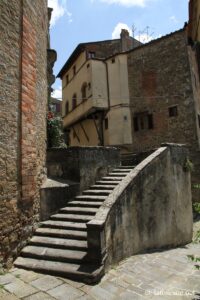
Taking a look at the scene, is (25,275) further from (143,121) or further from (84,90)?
(84,90)

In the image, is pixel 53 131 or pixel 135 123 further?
pixel 135 123

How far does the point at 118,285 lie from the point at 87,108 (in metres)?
15.8

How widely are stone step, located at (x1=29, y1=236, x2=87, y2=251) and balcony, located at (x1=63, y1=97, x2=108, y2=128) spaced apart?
543 inches

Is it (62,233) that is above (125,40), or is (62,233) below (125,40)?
below

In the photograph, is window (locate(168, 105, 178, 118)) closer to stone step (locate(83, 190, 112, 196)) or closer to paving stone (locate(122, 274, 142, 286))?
stone step (locate(83, 190, 112, 196))

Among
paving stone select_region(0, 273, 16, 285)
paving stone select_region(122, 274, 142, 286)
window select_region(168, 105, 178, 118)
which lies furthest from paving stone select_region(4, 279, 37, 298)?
window select_region(168, 105, 178, 118)

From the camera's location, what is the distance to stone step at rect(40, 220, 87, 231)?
628 centimetres

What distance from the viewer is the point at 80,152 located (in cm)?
843

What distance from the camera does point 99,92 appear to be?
19.2 meters

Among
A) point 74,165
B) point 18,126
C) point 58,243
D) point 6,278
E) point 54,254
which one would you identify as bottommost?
point 6,278

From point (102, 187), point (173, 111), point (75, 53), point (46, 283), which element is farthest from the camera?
point (75, 53)

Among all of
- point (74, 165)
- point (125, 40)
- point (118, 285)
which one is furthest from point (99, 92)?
point (118, 285)

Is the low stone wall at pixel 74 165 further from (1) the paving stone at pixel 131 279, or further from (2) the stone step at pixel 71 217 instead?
(1) the paving stone at pixel 131 279

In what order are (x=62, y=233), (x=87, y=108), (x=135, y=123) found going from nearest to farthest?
(x=62, y=233) → (x=135, y=123) → (x=87, y=108)
